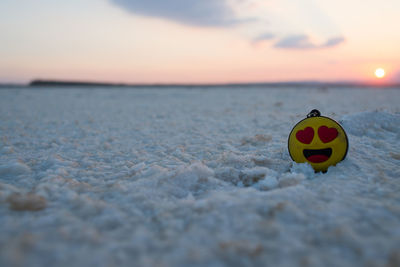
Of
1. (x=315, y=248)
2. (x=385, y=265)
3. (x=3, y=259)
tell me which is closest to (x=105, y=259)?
(x=3, y=259)

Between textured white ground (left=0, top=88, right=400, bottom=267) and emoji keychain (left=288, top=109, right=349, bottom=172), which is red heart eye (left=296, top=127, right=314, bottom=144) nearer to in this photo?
emoji keychain (left=288, top=109, right=349, bottom=172)

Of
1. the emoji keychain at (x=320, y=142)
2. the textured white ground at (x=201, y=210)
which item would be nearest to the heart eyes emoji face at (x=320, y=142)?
the emoji keychain at (x=320, y=142)

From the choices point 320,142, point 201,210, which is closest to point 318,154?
point 320,142

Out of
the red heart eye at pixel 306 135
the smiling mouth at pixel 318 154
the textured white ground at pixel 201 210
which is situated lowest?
the textured white ground at pixel 201 210

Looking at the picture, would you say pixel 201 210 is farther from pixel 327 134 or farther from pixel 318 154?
pixel 327 134

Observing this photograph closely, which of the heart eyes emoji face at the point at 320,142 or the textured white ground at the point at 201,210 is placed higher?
the heart eyes emoji face at the point at 320,142

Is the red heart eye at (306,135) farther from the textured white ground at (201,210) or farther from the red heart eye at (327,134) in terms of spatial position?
the textured white ground at (201,210)

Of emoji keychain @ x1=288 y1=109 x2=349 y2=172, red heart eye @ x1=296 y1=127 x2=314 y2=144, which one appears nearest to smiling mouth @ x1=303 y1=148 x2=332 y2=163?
emoji keychain @ x1=288 y1=109 x2=349 y2=172
